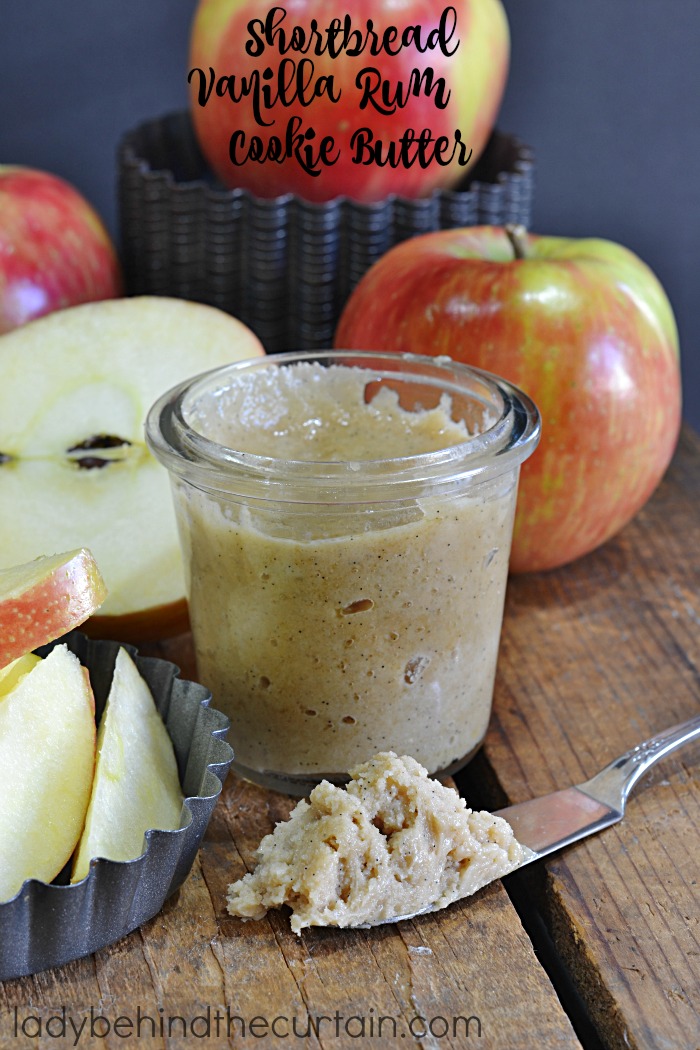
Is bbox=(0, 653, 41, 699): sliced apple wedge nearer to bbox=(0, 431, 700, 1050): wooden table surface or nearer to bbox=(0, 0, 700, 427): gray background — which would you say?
bbox=(0, 431, 700, 1050): wooden table surface

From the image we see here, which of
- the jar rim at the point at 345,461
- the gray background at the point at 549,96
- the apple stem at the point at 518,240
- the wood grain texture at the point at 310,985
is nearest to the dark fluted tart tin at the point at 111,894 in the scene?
the wood grain texture at the point at 310,985

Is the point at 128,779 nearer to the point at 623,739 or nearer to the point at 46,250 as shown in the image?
the point at 623,739

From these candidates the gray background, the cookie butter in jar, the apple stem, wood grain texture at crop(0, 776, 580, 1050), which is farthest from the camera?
the gray background

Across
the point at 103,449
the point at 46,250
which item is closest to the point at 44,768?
the point at 103,449

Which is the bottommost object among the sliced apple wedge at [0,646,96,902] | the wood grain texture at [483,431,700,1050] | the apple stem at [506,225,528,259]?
the wood grain texture at [483,431,700,1050]

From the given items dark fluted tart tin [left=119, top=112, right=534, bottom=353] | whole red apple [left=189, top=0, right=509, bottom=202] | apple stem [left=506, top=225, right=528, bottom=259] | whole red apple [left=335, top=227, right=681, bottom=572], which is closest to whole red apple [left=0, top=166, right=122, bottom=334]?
dark fluted tart tin [left=119, top=112, right=534, bottom=353]

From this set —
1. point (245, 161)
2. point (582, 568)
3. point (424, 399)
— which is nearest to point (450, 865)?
point (424, 399)
